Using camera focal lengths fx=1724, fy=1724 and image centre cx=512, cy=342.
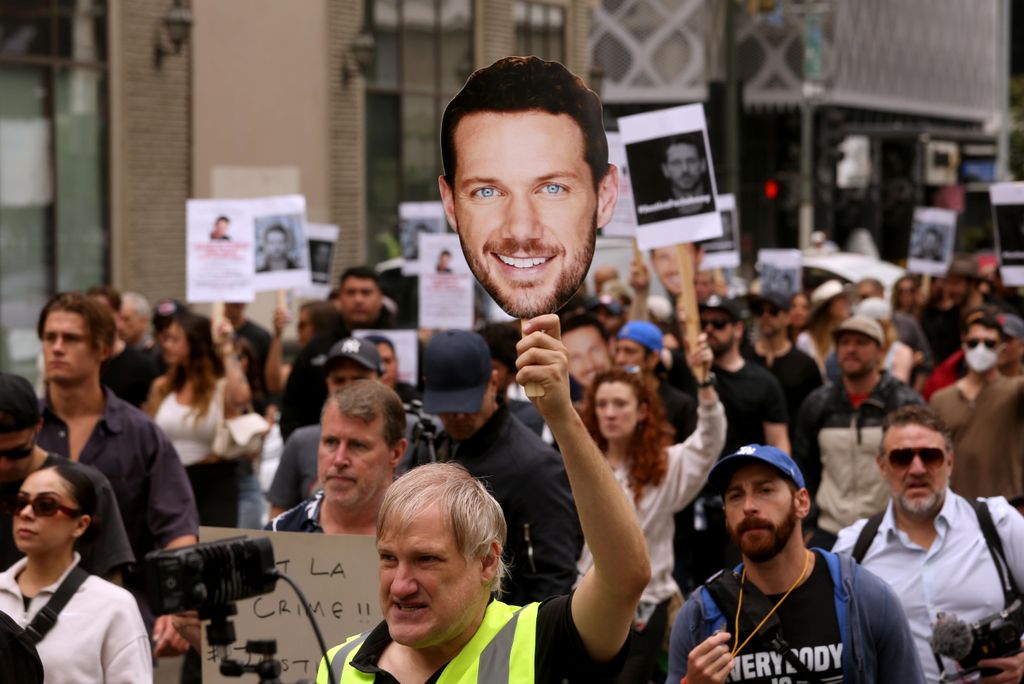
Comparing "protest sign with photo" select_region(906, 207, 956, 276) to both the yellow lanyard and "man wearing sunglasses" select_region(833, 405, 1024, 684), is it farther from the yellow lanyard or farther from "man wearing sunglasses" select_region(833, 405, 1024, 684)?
the yellow lanyard

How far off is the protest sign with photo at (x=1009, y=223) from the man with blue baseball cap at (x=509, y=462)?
570cm

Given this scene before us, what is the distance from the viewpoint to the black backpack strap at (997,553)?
5605 millimetres

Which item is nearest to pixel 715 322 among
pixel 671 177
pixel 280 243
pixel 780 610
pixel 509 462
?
pixel 671 177

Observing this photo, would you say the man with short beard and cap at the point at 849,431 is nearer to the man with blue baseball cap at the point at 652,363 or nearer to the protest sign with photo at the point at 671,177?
the man with blue baseball cap at the point at 652,363

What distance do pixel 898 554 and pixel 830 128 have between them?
47.8m

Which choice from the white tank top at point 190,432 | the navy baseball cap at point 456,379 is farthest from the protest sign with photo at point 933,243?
the navy baseball cap at point 456,379

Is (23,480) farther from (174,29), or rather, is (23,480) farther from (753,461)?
(174,29)

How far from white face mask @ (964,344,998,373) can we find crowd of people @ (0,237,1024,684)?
0.04 feet

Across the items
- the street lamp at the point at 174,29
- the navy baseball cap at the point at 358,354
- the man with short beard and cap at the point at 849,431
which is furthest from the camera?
the street lamp at the point at 174,29

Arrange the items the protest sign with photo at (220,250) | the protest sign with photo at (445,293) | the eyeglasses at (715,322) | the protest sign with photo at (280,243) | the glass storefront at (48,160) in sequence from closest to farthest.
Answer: the eyeglasses at (715,322), the protest sign with photo at (220,250), the protest sign with photo at (280,243), the protest sign with photo at (445,293), the glass storefront at (48,160)

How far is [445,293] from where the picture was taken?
12.6 m

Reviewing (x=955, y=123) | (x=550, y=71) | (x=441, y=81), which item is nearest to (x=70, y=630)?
(x=550, y=71)

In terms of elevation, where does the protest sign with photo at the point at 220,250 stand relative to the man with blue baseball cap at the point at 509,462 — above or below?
above

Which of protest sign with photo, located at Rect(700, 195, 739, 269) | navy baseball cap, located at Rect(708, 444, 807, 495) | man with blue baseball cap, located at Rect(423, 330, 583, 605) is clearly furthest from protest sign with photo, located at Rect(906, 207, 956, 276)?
navy baseball cap, located at Rect(708, 444, 807, 495)
